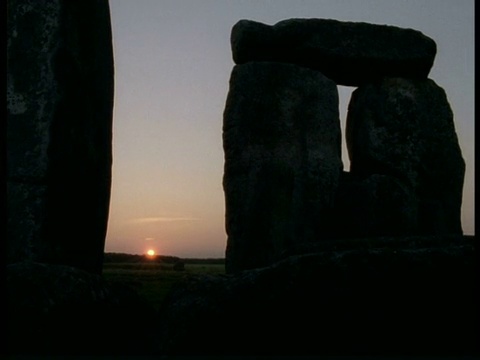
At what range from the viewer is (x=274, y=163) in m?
8.88

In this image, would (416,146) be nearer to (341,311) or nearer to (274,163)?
(274,163)

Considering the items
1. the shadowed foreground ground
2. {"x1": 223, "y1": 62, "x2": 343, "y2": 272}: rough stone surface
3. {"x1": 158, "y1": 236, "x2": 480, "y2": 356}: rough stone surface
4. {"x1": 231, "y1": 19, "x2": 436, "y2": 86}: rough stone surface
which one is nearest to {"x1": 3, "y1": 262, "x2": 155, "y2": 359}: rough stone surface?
the shadowed foreground ground

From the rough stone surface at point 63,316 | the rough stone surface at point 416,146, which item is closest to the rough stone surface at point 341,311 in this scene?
the rough stone surface at point 63,316

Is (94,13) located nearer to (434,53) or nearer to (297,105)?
(297,105)

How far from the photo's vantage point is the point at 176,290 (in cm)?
356

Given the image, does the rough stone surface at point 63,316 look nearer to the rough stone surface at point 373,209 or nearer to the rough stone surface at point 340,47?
the rough stone surface at point 373,209

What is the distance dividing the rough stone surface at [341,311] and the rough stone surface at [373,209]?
5857 millimetres

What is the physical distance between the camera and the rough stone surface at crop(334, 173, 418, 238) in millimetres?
9227

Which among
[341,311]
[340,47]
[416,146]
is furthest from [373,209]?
[341,311]

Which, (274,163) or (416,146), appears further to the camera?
(416,146)

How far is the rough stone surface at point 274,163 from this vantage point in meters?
8.63

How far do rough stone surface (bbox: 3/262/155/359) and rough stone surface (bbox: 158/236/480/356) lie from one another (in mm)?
433

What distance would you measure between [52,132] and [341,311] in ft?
8.59

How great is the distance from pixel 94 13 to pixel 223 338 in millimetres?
3076
